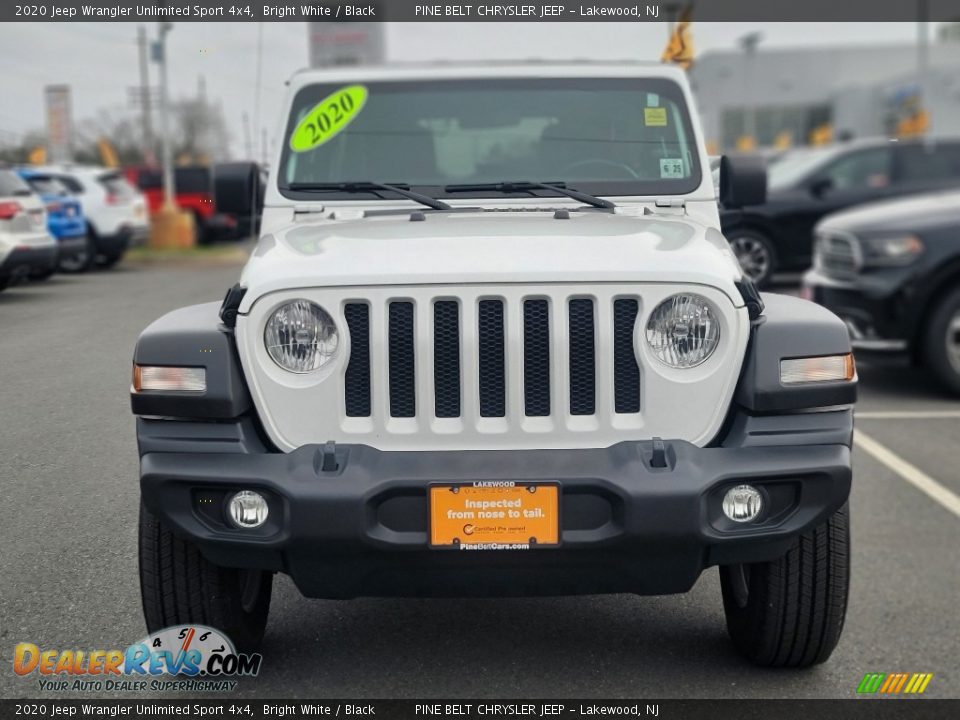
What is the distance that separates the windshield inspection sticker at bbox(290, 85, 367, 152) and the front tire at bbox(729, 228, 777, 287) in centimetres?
770

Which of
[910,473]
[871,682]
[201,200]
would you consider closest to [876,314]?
[910,473]

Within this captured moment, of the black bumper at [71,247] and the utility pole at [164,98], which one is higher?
the utility pole at [164,98]

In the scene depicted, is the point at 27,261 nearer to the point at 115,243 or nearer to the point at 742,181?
the point at 115,243

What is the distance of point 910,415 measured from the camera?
795 centimetres

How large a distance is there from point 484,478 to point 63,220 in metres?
1.79

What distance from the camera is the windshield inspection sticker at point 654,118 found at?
4723 mm

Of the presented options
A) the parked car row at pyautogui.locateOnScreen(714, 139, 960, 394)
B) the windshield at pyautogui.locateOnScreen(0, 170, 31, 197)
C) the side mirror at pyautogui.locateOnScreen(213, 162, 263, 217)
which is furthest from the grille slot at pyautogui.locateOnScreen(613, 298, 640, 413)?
the parked car row at pyautogui.locateOnScreen(714, 139, 960, 394)

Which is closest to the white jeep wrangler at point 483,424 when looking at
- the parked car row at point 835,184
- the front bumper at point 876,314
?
the front bumper at point 876,314

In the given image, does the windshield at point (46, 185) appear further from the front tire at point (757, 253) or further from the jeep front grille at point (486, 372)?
the front tire at point (757, 253)

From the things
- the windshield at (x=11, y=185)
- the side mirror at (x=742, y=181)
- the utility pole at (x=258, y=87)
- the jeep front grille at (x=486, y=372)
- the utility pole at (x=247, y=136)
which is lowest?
the jeep front grille at (x=486, y=372)

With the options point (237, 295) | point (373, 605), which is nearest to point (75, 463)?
point (237, 295)

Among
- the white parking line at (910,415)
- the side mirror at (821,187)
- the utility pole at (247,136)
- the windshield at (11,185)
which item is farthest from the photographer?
the side mirror at (821,187)

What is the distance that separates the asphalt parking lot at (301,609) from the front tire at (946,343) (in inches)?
156

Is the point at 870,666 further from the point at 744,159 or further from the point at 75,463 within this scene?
the point at 75,463
